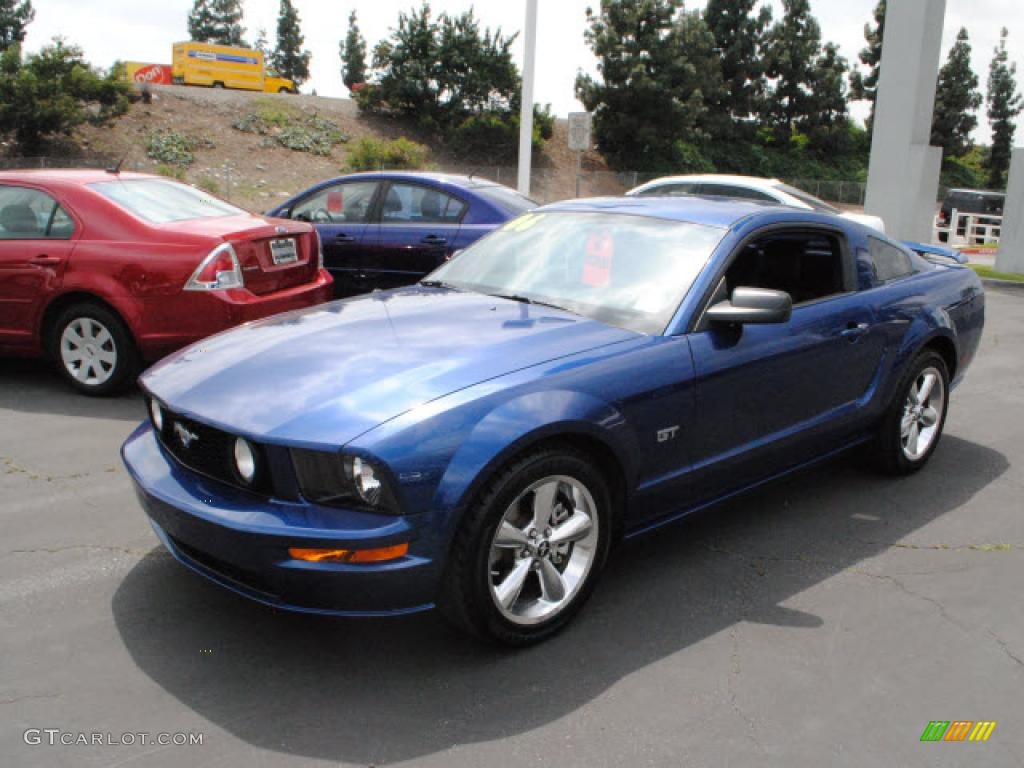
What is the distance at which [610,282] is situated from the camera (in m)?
4.04

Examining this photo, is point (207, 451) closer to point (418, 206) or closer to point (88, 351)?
point (88, 351)

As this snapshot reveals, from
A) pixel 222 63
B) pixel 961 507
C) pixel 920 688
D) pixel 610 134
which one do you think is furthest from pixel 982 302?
pixel 222 63

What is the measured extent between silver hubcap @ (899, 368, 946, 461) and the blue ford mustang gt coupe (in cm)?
17

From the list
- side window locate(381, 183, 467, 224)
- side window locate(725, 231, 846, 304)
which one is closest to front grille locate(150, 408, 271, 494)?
side window locate(725, 231, 846, 304)

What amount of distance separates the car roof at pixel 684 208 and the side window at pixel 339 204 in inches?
169

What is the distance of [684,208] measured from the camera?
4465mm

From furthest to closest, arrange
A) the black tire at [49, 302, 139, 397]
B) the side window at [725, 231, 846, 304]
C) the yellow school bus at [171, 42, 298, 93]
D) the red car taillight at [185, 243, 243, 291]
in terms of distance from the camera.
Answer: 1. the yellow school bus at [171, 42, 298, 93]
2. the black tire at [49, 302, 139, 397]
3. the red car taillight at [185, 243, 243, 291]
4. the side window at [725, 231, 846, 304]

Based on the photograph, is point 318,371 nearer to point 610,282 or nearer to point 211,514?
point 211,514

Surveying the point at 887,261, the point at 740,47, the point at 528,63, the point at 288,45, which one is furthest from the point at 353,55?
the point at 887,261

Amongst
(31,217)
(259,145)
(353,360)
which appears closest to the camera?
(353,360)

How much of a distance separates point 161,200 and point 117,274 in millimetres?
845

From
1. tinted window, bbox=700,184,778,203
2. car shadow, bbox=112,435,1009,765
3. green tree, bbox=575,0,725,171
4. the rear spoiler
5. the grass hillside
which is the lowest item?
car shadow, bbox=112,435,1009,765

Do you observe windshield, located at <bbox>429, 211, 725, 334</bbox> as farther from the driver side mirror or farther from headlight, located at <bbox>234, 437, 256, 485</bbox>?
headlight, located at <bbox>234, 437, 256, 485</bbox>

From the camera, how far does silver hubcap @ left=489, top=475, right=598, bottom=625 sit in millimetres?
3178
